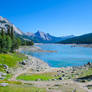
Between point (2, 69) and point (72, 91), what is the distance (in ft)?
96.7

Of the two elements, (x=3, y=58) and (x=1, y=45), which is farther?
(x=1, y=45)

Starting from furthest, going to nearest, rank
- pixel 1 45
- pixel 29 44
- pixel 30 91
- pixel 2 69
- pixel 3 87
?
pixel 29 44, pixel 1 45, pixel 2 69, pixel 3 87, pixel 30 91

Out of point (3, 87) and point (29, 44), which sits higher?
point (29, 44)

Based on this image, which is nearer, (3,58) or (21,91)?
(21,91)

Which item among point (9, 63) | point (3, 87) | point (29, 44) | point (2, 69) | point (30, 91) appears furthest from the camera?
point (29, 44)

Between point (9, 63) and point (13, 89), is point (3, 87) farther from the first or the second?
point (9, 63)

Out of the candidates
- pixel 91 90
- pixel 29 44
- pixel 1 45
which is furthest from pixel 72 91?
pixel 29 44

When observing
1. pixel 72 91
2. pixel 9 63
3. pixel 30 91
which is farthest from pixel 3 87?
pixel 9 63

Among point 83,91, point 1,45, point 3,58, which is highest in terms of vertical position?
point 1,45

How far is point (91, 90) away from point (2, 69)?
3236 cm

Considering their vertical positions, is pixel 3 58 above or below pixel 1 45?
below

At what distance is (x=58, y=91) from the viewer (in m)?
26.4

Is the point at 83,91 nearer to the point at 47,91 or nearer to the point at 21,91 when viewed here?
the point at 47,91

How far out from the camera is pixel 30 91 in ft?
84.6
